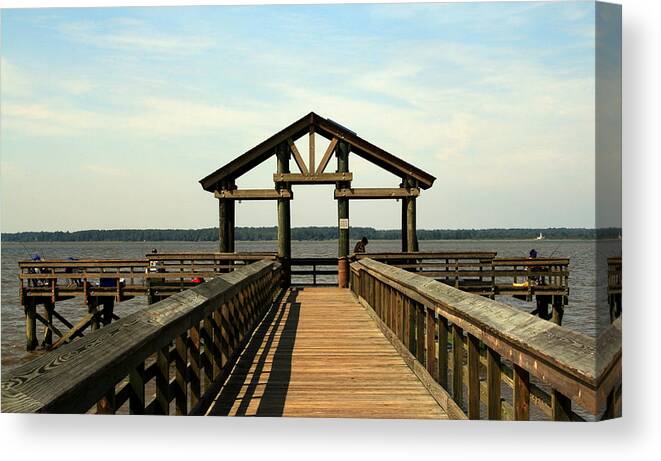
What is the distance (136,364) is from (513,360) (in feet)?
6.69

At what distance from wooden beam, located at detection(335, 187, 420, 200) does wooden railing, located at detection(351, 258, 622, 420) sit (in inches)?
366

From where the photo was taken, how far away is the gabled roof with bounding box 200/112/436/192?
16016 millimetres

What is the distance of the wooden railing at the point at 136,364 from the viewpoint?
8.87 ft

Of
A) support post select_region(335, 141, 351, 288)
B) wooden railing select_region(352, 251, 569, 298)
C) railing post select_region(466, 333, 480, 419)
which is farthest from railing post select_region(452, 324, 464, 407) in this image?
support post select_region(335, 141, 351, 288)

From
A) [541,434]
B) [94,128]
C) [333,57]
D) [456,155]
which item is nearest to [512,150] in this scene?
[456,155]

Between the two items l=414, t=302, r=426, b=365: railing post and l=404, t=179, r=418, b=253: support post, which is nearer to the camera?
l=414, t=302, r=426, b=365: railing post

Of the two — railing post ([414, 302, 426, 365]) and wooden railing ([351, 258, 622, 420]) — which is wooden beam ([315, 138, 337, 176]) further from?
railing post ([414, 302, 426, 365])

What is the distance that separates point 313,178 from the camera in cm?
1584

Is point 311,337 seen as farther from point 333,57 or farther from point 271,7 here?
point 271,7

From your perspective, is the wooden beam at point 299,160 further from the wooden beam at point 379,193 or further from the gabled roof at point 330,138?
the wooden beam at point 379,193

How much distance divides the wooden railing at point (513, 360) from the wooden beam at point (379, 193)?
9.29 m

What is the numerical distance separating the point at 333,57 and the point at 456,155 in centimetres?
298

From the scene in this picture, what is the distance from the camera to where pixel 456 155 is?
10.4 metres

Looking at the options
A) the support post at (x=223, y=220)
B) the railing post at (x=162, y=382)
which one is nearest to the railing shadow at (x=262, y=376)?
the railing post at (x=162, y=382)
